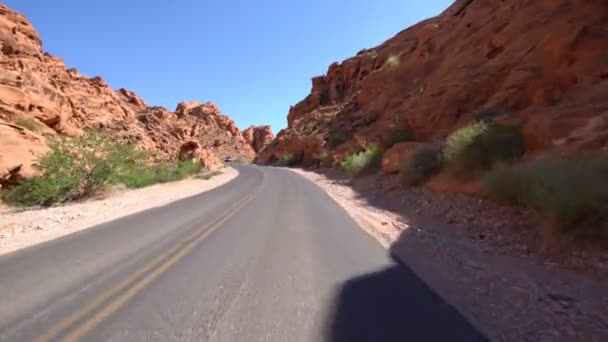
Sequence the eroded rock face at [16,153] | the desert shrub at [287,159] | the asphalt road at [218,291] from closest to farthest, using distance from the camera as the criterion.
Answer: the asphalt road at [218,291], the eroded rock face at [16,153], the desert shrub at [287,159]

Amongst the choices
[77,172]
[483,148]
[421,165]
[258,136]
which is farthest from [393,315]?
[258,136]

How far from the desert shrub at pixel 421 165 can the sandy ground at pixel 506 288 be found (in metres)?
5.21

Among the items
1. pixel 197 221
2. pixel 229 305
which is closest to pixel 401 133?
pixel 197 221

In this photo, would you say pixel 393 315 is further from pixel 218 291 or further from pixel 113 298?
pixel 113 298

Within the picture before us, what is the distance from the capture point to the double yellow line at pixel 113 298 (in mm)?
3379

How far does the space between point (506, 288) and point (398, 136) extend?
16.0 meters

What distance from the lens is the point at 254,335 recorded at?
3.33 metres

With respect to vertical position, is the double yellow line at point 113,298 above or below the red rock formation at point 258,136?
below

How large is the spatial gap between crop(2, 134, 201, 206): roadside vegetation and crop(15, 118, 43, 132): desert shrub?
3.95 metres

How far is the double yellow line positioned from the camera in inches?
133

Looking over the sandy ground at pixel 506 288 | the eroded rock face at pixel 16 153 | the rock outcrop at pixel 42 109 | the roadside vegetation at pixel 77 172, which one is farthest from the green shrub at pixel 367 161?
the rock outcrop at pixel 42 109

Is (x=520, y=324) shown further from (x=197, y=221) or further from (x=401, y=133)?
(x=401, y=133)

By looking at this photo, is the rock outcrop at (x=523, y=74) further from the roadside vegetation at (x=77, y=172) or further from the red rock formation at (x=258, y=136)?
the red rock formation at (x=258, y=136)

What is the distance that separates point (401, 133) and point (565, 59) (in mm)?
8362
